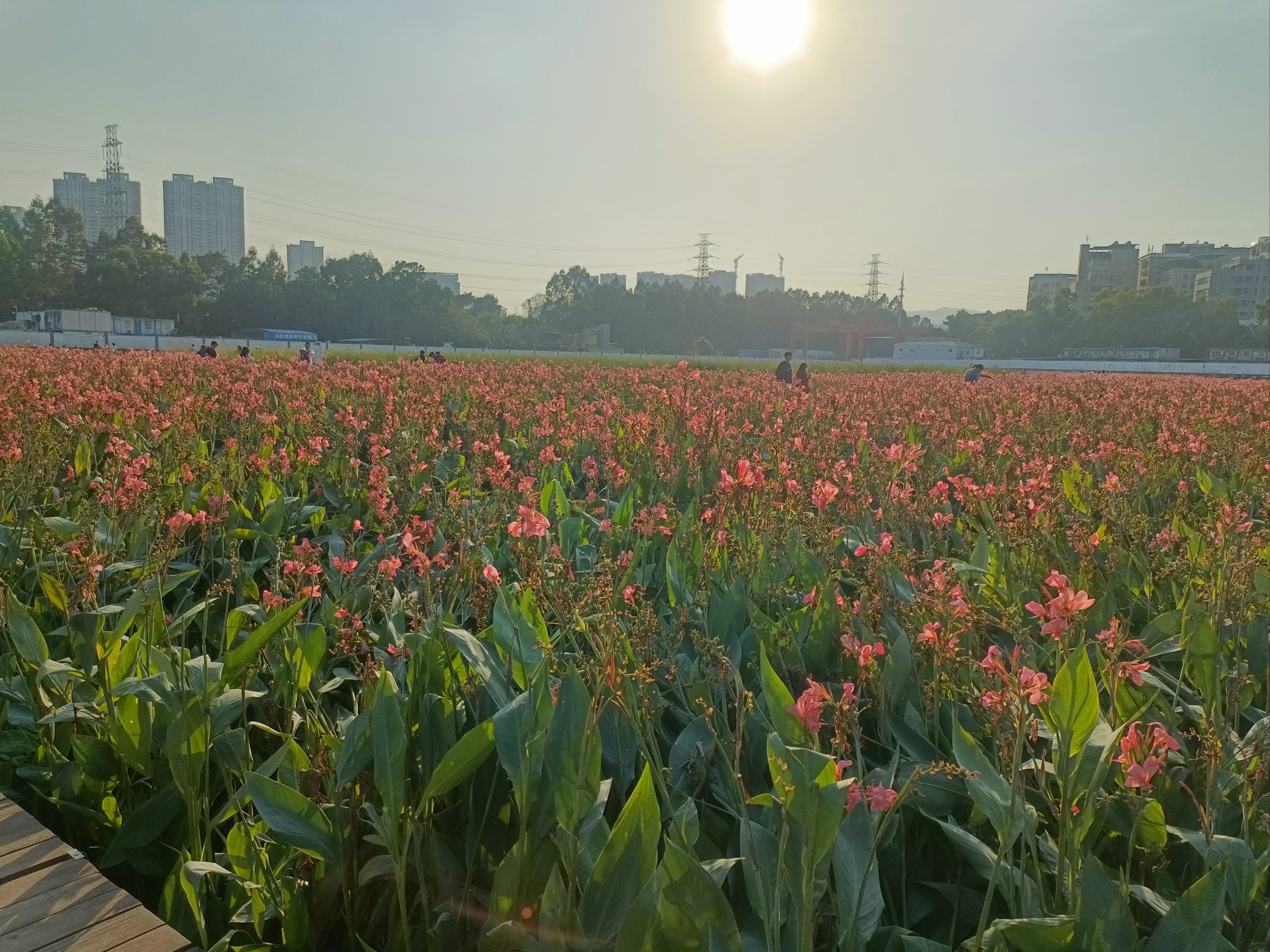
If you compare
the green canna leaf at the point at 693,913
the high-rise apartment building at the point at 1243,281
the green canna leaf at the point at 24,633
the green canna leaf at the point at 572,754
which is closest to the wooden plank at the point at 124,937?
the green canna leaf at the point at 572,754

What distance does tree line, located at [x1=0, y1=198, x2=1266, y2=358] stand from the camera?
203 feet

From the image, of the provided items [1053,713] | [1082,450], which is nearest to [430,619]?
[1053,713]

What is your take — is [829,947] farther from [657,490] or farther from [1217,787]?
[657,490]

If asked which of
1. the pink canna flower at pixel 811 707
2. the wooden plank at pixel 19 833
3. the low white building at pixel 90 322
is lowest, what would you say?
the wooden plank at pixel 19 833

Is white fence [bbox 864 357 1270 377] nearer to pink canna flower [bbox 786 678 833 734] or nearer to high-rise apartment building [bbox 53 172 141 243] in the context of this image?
pink canna flower [bbox 786 678 833 734]

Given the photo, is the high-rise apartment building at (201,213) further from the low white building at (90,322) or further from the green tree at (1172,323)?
the green tree at (1172,323)

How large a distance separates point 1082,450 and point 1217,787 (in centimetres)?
570

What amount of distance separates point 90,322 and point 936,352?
6771 centimetres

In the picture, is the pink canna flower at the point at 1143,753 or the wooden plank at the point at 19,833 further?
the wooden plank at the point at 19,833

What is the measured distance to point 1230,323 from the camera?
7656cm

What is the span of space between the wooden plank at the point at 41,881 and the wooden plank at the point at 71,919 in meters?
0.07

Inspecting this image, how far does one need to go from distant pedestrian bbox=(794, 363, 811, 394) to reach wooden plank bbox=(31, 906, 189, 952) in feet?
36.4

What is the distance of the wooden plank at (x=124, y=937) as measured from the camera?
1497mm

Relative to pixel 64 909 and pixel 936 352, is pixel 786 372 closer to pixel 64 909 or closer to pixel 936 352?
pixel 64 909
